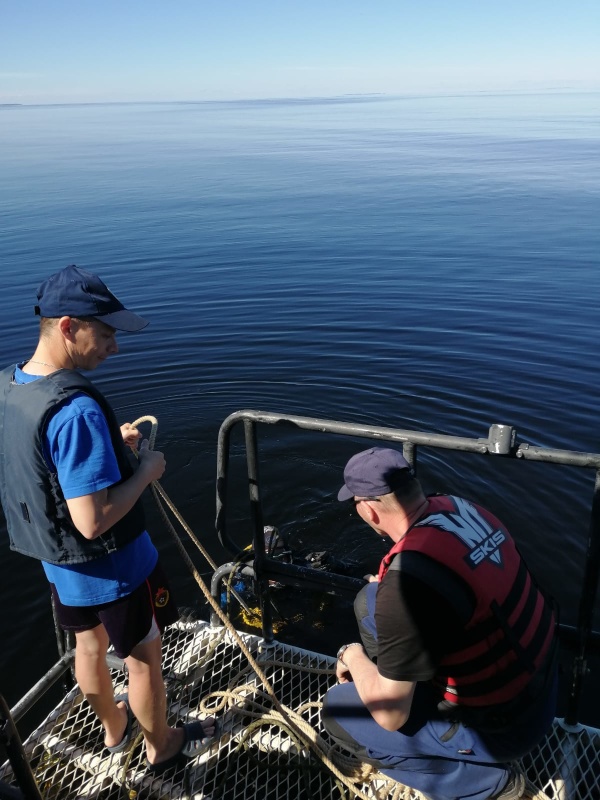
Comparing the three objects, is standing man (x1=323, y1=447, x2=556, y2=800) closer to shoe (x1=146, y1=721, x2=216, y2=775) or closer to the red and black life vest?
the red and black life vest

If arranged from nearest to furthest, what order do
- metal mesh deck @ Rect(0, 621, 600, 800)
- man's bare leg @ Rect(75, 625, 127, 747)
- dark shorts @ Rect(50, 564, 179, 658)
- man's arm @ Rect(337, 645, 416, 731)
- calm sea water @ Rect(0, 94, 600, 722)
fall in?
man's arm @ Rect(337, 645, 416, 731) < dark shorts @ Rect(50, 564, 179, 658) < man's bare leg @ Rect(75, 625, 127, 747) < metal mesh deck @ Rect(0, 621, 600, 800) < calm sea water @ Rect(0, 94, 600, 722)

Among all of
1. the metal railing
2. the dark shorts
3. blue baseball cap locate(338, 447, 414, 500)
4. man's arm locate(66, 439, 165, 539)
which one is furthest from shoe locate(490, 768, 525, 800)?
man's arm locate(66, 439, 165, 539)

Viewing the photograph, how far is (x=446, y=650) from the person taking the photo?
2.29 metres

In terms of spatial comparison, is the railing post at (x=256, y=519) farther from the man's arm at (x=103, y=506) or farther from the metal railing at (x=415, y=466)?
the man's arm at (x=103, y=506)

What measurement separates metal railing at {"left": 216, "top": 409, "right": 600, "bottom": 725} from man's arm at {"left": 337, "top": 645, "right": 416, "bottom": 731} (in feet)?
2.12

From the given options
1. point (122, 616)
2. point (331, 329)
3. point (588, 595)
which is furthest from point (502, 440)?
point (331, 329)

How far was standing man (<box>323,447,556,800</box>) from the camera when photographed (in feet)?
7.34

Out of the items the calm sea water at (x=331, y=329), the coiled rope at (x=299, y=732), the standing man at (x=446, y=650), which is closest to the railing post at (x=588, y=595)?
the standing man at (x=446, y=650)

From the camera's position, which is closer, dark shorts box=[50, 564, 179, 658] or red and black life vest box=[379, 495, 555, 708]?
red and black life vest box=[379, 495, 555, 708]

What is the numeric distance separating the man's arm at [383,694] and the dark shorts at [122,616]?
92cm

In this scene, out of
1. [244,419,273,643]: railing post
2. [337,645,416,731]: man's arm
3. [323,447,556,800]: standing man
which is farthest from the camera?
[244,419,273,643]: railing post

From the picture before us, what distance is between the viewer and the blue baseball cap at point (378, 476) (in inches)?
96.7

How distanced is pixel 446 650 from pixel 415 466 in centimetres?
79

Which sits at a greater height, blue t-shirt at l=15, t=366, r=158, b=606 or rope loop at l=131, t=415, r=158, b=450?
blue t-shirt at l=15, t=366, r=158, b=606
